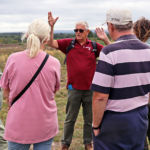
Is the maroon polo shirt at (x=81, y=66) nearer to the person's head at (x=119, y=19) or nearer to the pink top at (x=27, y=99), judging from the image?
the pink top at (x=27, y=99)

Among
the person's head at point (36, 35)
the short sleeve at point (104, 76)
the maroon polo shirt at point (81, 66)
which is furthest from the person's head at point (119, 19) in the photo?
the maroon polo shirt at point (81, 66)

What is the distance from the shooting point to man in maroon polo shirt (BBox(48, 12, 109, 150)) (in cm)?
358

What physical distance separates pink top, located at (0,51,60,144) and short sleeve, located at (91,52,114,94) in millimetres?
507

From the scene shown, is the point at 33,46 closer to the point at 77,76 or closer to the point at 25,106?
the point at 25,106

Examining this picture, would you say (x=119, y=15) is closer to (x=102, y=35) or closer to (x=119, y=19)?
(x=119, y=19)

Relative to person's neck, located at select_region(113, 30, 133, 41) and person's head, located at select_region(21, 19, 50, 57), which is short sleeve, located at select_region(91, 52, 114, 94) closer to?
person's neck, located at select_region(113, 30, 133, 41)

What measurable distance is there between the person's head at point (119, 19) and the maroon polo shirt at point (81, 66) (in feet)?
5.25

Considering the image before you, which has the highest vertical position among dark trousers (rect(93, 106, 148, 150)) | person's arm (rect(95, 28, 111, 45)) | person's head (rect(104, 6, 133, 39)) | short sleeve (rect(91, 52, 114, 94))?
person's head (rect(104, 6, 133, 39))

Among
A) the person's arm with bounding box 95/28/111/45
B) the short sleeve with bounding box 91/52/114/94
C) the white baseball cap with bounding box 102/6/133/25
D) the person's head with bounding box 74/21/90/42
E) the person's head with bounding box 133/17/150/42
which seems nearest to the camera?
the short sleeve with bounding box 91/52/114/94

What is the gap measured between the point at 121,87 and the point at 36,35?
97cm

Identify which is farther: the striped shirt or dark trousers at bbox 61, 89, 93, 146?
dark trousers at bbox 61, 89, 93, 146

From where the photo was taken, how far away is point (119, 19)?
1.94 metres

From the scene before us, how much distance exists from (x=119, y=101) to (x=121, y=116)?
0.14m

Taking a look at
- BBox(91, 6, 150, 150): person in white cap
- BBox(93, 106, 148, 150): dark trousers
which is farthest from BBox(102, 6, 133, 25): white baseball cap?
BBox(93, 106, 148, 150): dark trousers
